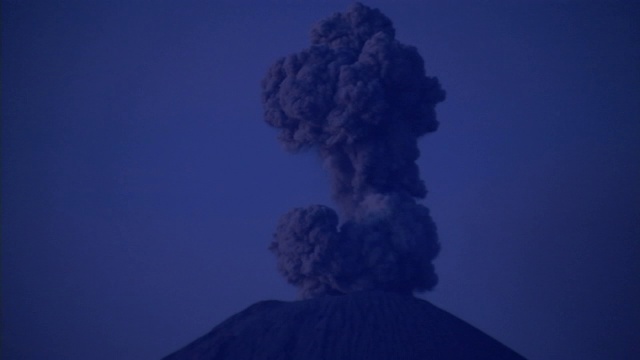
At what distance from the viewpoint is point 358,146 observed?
2133 centimetres

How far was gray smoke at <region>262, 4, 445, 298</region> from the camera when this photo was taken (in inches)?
800

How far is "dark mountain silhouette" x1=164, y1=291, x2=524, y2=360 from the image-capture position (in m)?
17.8

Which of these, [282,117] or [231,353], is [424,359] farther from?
[282,117]

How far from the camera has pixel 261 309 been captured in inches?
800

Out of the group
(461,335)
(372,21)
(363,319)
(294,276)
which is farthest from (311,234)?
(372,21)

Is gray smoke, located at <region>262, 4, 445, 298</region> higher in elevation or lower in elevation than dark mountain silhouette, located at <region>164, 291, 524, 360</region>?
higher

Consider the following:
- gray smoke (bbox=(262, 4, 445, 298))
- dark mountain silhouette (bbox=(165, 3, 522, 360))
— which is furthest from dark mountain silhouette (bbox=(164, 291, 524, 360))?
gray smoke (bbox=(262, 4, 445, 298))

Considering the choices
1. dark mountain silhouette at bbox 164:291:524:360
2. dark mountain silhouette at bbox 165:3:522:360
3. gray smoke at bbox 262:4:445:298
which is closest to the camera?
dark mountain silhouette at bbox 164:291:524:360

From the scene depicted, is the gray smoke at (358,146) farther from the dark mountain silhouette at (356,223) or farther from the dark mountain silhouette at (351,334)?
the dark mountain silhouette at (351,334)

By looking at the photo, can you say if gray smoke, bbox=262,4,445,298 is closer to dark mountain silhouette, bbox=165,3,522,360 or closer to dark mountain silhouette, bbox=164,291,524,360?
dark mountain silhouette, bbox=165,3,522,360

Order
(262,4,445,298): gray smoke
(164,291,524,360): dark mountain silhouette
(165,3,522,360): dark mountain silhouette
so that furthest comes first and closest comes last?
(262,4,445,298): gray smoke → (165,3,522,360): dark mountain silhouette → (164,291,524,360): dark mountain silhouette

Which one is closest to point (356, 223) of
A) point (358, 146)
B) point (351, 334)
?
point (358, 146)

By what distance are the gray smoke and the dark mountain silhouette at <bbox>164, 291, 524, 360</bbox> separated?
1.02m

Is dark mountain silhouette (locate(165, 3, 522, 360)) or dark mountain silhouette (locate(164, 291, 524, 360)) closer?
dark mountain silhouette (locate(164, 291, 524, 360))
